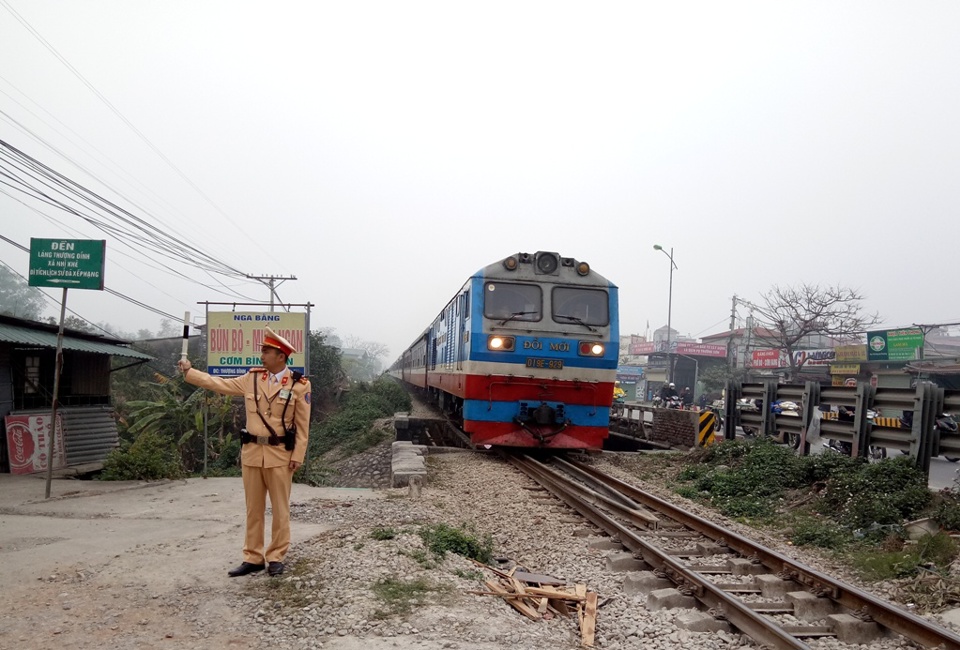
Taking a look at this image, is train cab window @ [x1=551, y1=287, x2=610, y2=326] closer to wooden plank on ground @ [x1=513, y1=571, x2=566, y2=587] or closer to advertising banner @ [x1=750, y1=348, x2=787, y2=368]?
wooden plank on ground @ [x1=513, y1=571, x2=566, y2=587]

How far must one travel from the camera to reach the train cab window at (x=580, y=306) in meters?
12.1

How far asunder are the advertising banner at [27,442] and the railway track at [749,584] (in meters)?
9.24

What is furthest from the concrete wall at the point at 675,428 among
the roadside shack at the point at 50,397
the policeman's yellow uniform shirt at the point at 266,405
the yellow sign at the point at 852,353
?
the yellow sign at the point at 852,353

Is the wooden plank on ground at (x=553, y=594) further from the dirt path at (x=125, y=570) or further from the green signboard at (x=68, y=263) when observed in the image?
the green signboard at (x=68, y=263)

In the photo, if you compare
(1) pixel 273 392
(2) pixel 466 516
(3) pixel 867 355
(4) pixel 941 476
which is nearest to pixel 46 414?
(2) pixel 466 516

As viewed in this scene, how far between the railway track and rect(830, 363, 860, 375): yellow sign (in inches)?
1140

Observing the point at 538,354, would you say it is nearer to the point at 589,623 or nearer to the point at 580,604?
the point at 580,604

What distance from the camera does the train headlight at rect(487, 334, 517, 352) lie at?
11.6m

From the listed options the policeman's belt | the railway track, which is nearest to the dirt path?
the policeman's belt

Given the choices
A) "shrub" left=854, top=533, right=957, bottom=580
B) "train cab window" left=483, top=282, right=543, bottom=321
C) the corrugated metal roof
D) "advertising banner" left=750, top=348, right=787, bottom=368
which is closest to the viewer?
"shrub" left=854, top=533, right=957, bottom=580

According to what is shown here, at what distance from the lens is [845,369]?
33.4m

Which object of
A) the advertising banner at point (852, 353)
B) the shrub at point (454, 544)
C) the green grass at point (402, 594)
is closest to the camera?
the green grass at point (402, 594)

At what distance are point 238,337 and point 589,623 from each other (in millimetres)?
6916

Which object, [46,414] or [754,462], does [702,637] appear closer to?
[754,462]
